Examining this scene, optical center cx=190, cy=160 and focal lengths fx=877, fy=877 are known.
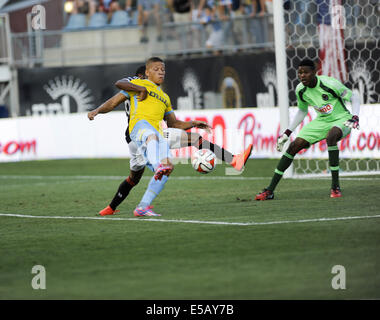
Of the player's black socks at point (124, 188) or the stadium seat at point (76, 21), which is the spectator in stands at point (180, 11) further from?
the player's black socks at point (124, 188)

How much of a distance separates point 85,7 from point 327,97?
17.3 metres

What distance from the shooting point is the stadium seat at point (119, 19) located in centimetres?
2662

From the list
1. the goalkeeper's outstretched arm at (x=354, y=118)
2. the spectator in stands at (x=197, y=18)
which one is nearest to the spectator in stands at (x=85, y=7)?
the spectator in stands at (x=197, y=18)

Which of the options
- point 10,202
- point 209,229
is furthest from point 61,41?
point 209,229

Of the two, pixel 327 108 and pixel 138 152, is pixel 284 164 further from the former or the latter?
pixel 138 152

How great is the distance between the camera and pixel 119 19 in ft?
88.3

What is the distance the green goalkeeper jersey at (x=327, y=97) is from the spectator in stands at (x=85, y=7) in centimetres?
1682

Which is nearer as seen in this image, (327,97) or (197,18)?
(327,97)

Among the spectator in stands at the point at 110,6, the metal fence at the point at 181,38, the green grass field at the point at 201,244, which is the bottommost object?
the green grass field at the point at 201,244

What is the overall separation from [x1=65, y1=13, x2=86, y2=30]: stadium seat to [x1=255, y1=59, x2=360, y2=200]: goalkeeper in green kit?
54.2 ft

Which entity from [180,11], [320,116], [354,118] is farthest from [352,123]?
[180,11]

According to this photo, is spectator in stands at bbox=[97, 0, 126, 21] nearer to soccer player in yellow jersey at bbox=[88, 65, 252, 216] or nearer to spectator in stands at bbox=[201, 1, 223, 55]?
spectator in stands at bbox=[201, 1, 223, 55]
